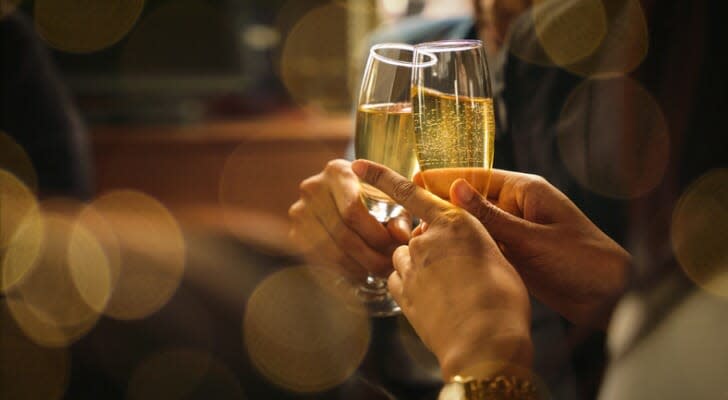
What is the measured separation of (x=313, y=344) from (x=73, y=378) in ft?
1.07

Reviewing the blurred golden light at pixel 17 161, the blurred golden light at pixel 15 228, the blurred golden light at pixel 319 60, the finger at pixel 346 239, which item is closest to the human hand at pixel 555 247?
the finger at pixel 346 239

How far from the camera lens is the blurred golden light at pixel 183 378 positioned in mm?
817

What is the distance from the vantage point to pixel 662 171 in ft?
1.54

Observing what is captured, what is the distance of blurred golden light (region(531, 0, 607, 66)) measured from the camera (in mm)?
981

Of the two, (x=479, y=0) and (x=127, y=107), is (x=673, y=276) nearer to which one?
(x=479, y=0)

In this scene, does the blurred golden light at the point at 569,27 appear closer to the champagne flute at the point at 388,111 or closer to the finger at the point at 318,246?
the champagne flute at the point at 388,111

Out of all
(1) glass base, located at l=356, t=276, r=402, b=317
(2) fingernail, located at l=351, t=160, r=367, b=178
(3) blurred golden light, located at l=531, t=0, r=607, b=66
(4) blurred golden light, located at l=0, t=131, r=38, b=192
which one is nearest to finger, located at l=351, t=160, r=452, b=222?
(2) fingernail, located at l=351, t=160, r=367, b=178

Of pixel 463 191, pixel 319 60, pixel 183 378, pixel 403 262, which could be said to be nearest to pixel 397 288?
pixel 403 262

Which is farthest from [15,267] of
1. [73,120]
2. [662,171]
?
[662,171]

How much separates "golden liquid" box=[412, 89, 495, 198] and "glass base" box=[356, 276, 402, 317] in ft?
0.78

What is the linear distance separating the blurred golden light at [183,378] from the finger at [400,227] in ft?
0.96

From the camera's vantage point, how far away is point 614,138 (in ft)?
2.89

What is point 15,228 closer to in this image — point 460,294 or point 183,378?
point 183,378

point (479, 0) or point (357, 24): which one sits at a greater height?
point (479, 0)
